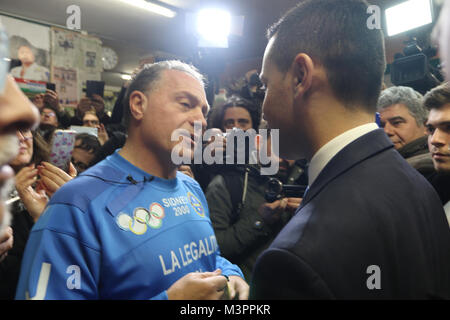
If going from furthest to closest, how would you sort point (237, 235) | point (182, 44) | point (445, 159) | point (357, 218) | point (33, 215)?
point (182, 44) → point (237, 235) → point (445, 159) → point (33, 215) → point (357, 218)

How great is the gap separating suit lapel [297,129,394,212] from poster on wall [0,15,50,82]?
5.39m

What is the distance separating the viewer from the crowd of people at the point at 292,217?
0.64 metres

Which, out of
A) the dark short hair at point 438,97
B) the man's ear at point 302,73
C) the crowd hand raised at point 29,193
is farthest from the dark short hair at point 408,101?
the crowd hand raised at point 29,193

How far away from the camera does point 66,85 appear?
→ 214 inches

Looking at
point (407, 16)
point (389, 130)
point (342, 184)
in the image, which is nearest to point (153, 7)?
point (407, 16)

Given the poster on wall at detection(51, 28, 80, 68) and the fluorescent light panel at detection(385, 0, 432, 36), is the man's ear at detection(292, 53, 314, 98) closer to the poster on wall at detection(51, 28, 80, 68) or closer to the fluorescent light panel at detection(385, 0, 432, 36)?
the fluorescent light panel at detection(385, 0, 432, 36)

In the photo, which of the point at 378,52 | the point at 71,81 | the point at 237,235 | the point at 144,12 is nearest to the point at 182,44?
the point at 144,12

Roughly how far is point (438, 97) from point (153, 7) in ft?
16.3

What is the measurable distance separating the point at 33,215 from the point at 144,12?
16.5 ft

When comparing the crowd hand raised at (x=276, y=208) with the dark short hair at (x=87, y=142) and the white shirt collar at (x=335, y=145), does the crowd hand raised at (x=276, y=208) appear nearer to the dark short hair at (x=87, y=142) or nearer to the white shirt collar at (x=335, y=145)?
the white shirt collar at (x=335, y=145)

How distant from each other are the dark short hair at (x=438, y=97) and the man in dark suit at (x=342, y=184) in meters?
1.04

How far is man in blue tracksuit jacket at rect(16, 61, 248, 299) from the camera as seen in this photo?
2.81ft
